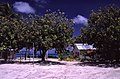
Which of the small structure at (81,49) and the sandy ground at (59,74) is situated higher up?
the small structure at (81,49)

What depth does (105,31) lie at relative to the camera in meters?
33.6

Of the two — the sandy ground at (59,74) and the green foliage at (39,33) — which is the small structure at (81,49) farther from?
the sandy ground at (59,74)

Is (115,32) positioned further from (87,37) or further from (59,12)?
(59,12)

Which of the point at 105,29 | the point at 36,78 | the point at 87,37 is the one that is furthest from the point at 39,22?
the point at 36,78

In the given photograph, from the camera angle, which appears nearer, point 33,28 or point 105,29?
point 105,29

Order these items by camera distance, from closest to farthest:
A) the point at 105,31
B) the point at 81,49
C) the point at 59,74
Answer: the point at 59,74, the point at 105,31, the point at 81,49

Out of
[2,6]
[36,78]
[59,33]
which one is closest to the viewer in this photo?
[36,78]

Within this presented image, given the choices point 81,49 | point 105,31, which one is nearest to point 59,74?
point 105,31

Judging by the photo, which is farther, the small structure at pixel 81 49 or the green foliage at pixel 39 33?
the small structure at pixel 81 49

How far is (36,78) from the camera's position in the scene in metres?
19.9

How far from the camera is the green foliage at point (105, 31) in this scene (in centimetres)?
Result: 3193

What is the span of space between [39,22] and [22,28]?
9.69 ft

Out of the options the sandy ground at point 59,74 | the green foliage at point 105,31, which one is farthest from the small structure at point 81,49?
the sandy ground at point 59,74

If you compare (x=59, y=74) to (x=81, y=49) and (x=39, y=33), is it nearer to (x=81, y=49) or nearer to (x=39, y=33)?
(x=39, y=33)
